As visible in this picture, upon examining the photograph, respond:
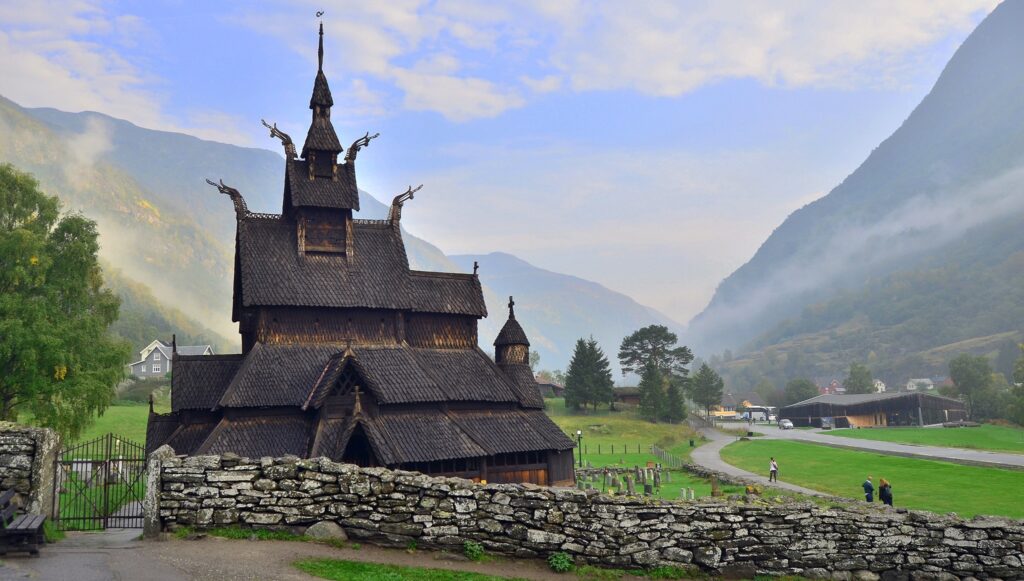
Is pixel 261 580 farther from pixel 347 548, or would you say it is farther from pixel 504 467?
pixel 504 467

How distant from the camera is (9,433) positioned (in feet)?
56.1

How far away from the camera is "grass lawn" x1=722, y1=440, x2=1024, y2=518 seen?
38.5m

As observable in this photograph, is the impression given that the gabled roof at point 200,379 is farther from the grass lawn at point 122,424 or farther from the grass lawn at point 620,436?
the grass lawn at point 620,436

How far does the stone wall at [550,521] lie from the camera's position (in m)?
16.6

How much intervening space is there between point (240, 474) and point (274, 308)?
2247 cm

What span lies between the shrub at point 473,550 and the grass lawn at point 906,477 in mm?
27336

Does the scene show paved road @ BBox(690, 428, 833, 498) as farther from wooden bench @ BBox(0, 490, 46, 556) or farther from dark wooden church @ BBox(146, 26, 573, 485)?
wooden bench @ BBox(0, 490, 46, 556)

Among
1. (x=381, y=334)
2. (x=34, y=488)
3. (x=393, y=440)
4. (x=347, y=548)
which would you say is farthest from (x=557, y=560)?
(x=381, y=334)

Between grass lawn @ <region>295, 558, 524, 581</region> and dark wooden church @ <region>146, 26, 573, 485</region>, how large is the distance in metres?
17.2

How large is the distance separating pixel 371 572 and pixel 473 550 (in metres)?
2.43

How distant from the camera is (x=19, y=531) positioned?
49.9 feet

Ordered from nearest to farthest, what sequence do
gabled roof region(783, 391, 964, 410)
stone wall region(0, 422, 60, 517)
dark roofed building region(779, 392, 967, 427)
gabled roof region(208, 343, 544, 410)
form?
stone wall region(0, 422, 60, 517)
gabled roof region(208, 343, 544, 410)
dark roofed building region(779, 392, 967, 427)
gabled roof region(783, 391, 964, 410)

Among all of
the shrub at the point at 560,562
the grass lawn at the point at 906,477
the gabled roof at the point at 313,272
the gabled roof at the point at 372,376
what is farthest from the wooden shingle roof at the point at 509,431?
the shrub at the point at 560,562

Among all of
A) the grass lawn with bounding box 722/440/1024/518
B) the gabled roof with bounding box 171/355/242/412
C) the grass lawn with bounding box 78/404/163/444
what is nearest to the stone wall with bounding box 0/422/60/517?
the gabled roof with bounding box 171/355/242/412
